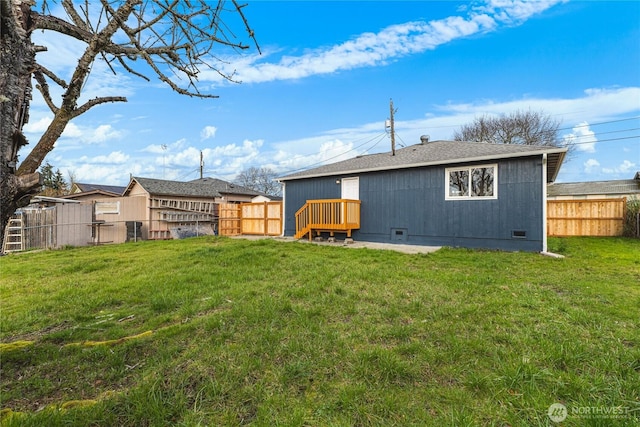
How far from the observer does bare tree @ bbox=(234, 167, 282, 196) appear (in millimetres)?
35000

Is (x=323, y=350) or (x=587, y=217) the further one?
(x=587, y=217)

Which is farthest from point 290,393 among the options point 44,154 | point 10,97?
point 10,97

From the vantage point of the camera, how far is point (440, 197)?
949 cm

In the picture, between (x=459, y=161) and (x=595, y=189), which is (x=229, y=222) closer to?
(x=459, y=161)

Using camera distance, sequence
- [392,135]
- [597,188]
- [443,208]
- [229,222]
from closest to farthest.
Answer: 1. [443,208]
2. [392,135]
3. [229,222]
4. [597,188]

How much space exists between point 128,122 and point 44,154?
3673 millimetres

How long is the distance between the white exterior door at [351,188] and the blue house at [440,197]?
40mm

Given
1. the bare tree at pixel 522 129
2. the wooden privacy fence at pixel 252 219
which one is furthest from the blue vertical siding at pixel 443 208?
the bare tree at pixel 522 129

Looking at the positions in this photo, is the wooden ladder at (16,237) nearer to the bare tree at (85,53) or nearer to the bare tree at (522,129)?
the bare tree at (85,53)

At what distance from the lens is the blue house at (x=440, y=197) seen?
8094 mm
